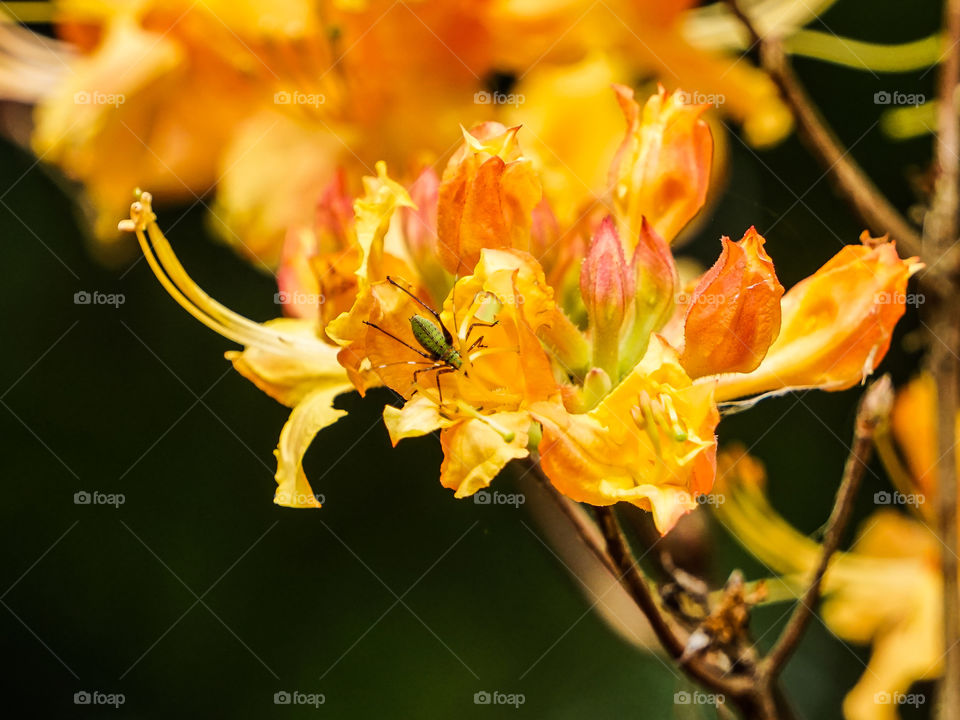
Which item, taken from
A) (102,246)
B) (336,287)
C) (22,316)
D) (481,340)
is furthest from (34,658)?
(481,340)

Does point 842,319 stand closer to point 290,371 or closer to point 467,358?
point 467,358

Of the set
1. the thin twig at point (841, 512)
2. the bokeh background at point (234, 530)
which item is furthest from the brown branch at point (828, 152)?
the bokeh background at point (234, 530)

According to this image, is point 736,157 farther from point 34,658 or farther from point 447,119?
point 34,658

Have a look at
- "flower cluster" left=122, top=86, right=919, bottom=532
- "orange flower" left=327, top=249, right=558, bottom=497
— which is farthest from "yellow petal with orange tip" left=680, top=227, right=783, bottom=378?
"orange flower" left=327, top=249, right=558, bottom=497

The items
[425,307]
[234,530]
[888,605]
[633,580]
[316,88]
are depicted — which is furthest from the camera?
[234,530]

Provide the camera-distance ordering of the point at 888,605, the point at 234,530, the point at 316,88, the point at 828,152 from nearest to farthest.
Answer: the point at 828,152, the point at 316,88, the point at 888,605, the point at 234,530

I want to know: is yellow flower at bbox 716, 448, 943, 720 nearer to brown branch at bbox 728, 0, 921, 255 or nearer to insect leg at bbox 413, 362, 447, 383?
brown branch at bbox 728, 0, 921, 255

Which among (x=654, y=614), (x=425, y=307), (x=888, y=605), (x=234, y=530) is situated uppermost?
(x=425, y=307)

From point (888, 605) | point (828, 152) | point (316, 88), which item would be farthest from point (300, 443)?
point (888, 605)
